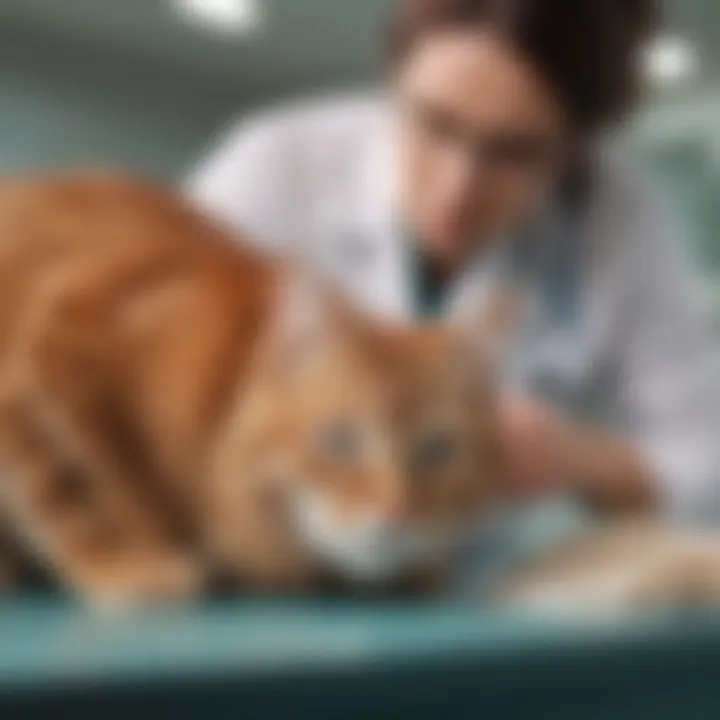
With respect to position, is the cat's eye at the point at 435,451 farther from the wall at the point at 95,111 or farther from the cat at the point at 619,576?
the wall at the point at 95,111

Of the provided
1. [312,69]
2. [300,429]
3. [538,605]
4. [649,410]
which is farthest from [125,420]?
[649,410]

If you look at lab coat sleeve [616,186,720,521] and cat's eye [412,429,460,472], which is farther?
lab coat sleeve [616,186,720,521]

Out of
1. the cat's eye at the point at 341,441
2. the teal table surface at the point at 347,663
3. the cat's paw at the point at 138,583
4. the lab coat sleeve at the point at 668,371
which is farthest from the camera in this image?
the lab coat sleeve at the point at 668,371

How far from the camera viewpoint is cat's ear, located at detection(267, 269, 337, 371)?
71 centimetres

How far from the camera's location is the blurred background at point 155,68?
740 mm

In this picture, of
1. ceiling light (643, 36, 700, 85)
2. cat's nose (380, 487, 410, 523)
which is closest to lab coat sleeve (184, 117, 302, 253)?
cat's nose (380, 487, 410, 523)

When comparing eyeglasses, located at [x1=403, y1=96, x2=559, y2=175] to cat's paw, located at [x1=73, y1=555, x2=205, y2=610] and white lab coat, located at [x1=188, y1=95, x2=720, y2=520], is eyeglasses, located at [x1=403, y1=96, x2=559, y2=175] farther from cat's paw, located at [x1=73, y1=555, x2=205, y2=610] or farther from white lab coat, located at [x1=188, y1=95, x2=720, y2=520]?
cat's paw, located at [x1=73, y1=555, x2=205, y2=610]

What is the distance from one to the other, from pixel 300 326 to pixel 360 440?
2.8 inches

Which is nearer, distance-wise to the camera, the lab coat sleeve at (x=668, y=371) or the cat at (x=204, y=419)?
the cat at (x=204, y=419)

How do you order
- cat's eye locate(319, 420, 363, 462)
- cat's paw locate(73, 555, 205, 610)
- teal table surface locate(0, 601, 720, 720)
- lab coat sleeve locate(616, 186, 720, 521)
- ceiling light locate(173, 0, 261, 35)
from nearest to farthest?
teal table surface locate(0, 601, 720, 720)
cat's paw locate(73, 555, 205, 610)
cat's eye locate(319, 420, 363, 462)
ceiling light locate(173, 0, 261, 35)
lab coat sleeve locate(616, 186, 720, 521)

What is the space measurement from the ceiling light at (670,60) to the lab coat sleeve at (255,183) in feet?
1.05

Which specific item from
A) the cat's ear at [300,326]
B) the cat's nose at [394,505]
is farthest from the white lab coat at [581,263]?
the cat's nose at [394,505]

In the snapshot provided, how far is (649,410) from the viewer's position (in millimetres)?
959

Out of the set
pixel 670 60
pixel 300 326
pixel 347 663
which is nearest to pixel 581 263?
pixel 670 60
